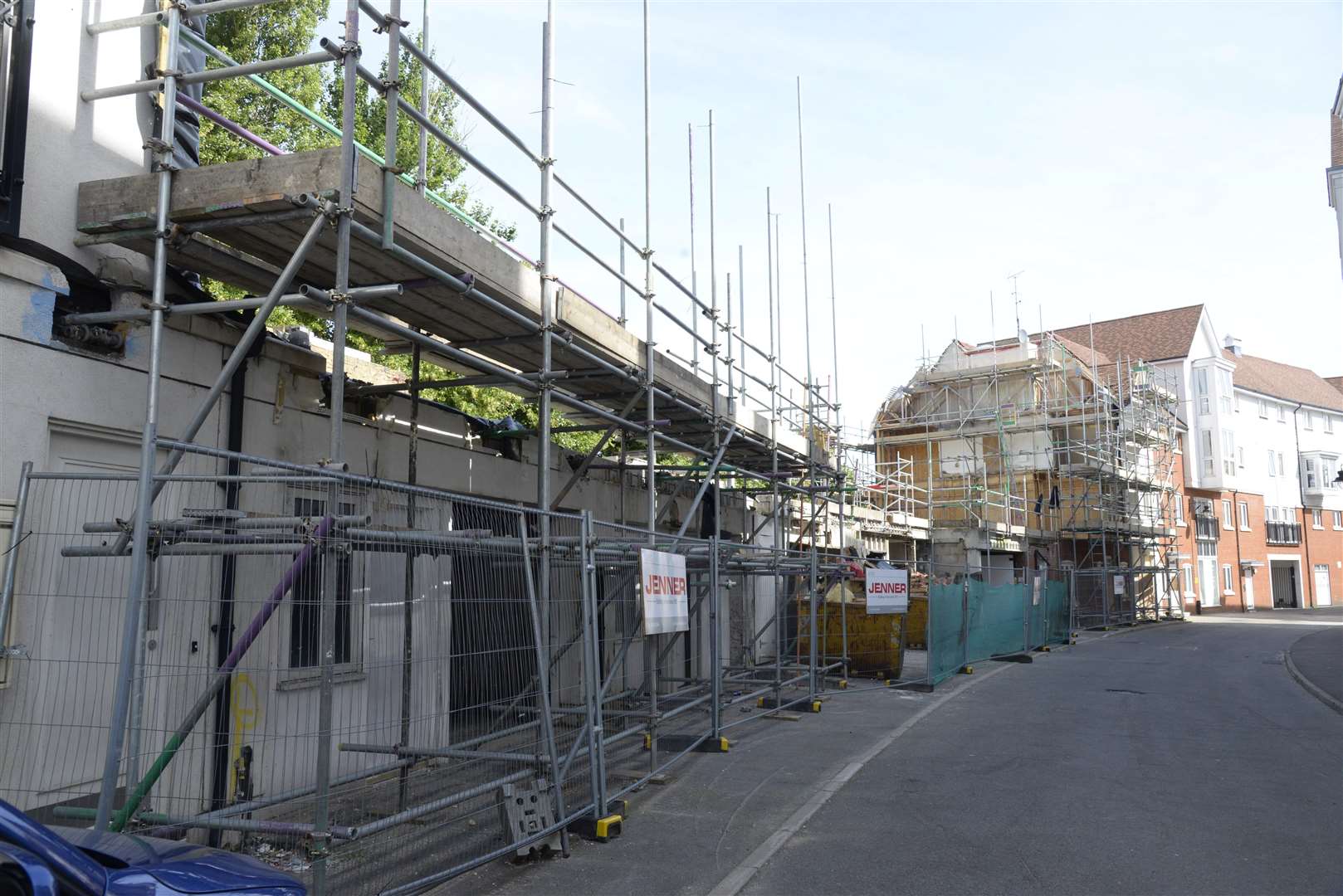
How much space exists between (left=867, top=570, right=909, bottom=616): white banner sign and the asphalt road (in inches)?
65.2

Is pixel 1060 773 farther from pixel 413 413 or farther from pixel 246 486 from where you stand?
pixel 246 486

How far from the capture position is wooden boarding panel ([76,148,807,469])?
5.88 meters

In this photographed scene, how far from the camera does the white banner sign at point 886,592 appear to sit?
14.8 meters

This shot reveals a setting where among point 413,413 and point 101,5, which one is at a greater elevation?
point 101,5

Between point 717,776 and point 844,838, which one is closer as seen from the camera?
point 844,838

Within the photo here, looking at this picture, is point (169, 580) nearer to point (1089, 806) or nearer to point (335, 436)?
point (335, 436)

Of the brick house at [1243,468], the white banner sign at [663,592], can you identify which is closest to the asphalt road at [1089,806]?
the white banner sign at [663,592]

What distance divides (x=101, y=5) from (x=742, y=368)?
973 cm

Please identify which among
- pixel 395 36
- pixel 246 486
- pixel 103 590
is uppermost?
pixel 395 36

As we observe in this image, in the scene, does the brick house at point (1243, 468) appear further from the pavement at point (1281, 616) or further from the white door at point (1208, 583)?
the pavement at point (1281, 616)

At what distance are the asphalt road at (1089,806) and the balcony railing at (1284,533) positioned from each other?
4478 centimetres

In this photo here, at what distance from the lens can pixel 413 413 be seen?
880cm

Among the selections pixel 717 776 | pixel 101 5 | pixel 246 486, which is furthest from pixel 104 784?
pixel 717 776

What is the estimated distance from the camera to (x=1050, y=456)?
35.8 metres
